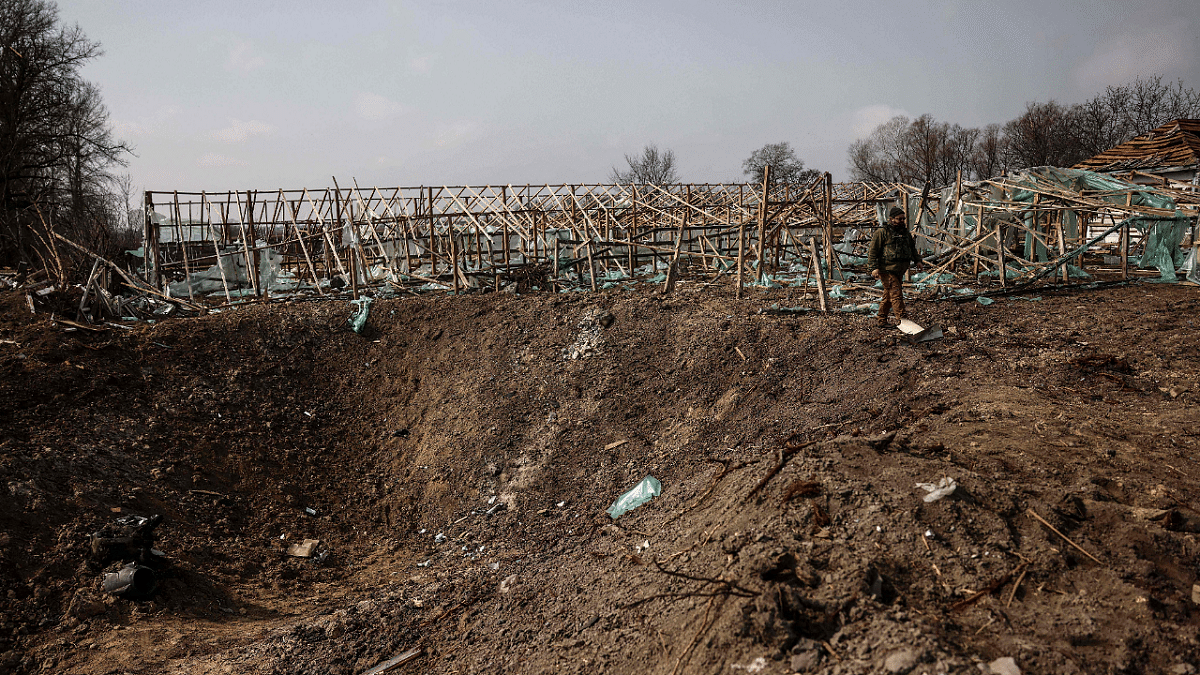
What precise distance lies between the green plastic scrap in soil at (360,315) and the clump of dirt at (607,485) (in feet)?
0.69

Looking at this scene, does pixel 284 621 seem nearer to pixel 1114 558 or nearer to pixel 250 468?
pixel 250 468

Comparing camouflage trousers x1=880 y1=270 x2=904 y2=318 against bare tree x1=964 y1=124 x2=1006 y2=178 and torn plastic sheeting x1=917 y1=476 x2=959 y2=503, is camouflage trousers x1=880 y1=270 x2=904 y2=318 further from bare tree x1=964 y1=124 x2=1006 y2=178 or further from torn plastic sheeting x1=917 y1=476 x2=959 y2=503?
bare tree x1=964 y1=124 x2=1006 y2=178

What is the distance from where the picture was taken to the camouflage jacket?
332 inches

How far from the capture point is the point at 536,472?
7672 millimetres

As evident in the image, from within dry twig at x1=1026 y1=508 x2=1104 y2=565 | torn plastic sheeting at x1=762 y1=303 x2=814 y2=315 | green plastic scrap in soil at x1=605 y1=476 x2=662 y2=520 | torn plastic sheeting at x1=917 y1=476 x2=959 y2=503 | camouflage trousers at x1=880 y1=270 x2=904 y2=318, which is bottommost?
green plastic scrap in soil at x1=605 y1=476 x2=662 y2=520

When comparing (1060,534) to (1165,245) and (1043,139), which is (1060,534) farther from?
(1043,139)

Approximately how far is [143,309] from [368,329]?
4630 mm

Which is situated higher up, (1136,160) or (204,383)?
(1136,160)

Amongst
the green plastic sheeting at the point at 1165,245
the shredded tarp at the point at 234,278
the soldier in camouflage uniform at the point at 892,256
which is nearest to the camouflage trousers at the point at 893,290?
the soldier in camouflage uniform at the point at 892,256

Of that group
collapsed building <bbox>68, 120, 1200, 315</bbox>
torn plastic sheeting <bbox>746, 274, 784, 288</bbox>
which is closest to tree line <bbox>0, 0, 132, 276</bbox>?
collapsed building <bbox>68, 120, 1200, 315</bbox>

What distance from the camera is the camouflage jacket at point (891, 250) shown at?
8.45 metres

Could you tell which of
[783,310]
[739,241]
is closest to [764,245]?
[739,241]

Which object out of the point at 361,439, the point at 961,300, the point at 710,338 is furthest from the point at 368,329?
the point at 961,300

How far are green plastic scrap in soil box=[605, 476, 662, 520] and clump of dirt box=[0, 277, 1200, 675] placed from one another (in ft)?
0.45
